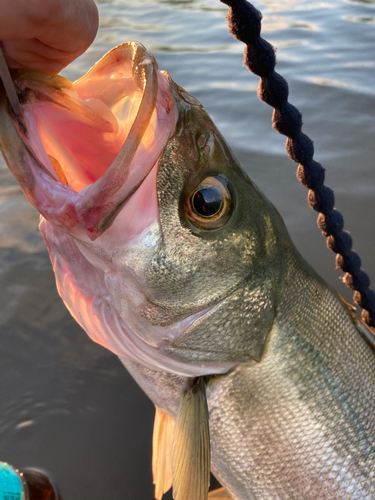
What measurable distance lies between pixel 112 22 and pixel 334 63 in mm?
4843

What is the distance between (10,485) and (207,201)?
1.30 metres

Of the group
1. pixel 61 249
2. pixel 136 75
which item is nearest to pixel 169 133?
pixel 136 75

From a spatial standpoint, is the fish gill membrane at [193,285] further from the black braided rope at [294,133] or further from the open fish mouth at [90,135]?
the black braided rope at [294,133]

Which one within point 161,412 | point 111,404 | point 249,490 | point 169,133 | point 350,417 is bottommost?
point 111,404

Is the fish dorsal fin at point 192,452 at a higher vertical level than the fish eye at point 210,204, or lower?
lower

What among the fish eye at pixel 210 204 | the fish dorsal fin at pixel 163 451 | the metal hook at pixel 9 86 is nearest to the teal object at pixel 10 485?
the fish dorsal fin at pixel 163 451

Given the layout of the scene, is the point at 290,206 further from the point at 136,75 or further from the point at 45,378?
the point at 136,75

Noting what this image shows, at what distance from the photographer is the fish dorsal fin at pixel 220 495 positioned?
1.90m

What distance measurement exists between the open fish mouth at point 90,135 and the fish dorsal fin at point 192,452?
2.28 feet

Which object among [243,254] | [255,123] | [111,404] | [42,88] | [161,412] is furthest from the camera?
[255,123]

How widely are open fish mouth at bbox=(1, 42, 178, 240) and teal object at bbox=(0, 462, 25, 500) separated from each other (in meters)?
1.11

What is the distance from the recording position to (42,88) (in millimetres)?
1050

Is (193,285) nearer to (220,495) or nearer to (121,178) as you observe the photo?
(121,178)

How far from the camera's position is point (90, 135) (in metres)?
1.17
